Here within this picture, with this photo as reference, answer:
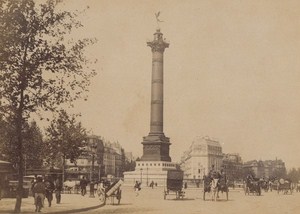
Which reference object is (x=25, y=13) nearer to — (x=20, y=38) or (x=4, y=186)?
(x=20, y=38)

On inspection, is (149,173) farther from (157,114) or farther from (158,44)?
(158,44)

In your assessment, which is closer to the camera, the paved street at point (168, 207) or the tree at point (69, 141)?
the paved street at point (168, 207)

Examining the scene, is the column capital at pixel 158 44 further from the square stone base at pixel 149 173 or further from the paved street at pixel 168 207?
the paved street at pixel 168 207

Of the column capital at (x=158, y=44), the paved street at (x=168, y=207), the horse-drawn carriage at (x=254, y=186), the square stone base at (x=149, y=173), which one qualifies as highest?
the column capital at (x=158, y=44)

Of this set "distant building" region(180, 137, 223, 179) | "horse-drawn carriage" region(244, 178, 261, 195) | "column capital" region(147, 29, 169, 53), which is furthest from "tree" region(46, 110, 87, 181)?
"distant building" region(180, 137, 223, 179)

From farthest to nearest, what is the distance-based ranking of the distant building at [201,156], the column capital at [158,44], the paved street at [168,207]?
the distant building at [201,156] < the column capital at [158,44] < the paved street at [168,207]

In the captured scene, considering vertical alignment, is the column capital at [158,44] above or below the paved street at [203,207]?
above

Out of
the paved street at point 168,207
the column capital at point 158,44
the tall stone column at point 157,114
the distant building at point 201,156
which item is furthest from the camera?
the distant building at point 201,156

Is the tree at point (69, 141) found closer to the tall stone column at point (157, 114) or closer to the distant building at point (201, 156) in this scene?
the tall stone column at point (157, 114)

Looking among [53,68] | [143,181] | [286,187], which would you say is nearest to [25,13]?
[53,68]

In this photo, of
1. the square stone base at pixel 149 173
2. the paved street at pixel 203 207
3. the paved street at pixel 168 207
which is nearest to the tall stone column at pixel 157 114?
the square stone base at pixel 149 173
